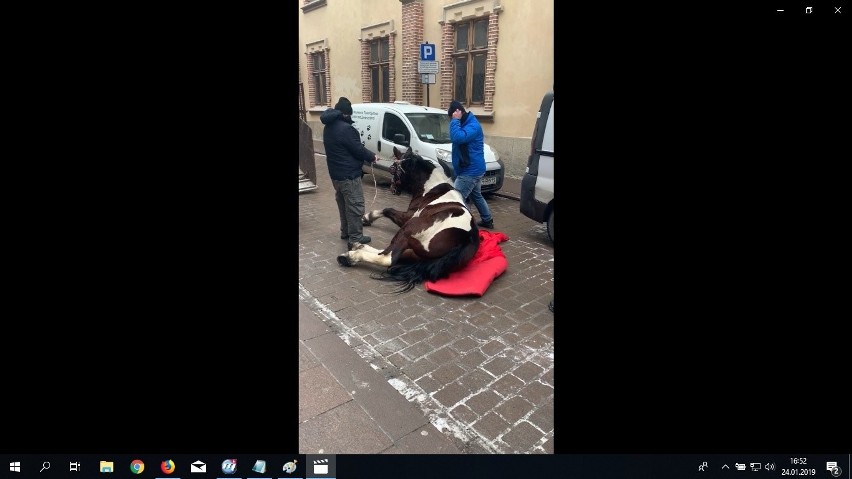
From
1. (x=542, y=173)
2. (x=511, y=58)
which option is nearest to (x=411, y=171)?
(x=542, y=173)

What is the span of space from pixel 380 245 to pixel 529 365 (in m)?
3.14

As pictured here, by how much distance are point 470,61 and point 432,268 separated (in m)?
8.51

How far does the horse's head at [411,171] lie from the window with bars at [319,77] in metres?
12.8

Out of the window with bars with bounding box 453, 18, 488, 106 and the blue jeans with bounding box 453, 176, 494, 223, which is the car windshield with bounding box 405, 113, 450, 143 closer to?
the window with bars with bounding box 453, 18, 488, 106

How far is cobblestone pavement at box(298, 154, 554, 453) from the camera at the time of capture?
7.88 feet

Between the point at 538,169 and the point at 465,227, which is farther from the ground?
the point at 538,169

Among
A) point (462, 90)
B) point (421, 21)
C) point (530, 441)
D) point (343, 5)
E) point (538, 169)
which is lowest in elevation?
point (530, 441)

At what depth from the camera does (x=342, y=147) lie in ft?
16.7

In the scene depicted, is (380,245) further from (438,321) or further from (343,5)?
(343,5)

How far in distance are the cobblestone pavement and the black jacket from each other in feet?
3.28

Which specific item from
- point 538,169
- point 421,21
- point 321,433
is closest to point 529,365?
point 321,433
